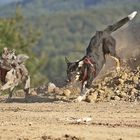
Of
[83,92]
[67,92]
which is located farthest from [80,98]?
[67,92]

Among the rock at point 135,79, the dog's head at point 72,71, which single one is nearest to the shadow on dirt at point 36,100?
the dog's head at point 72,71

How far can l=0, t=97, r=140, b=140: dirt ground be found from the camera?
35.7 feet

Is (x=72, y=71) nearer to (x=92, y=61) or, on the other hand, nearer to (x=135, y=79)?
(x=92, y=61)

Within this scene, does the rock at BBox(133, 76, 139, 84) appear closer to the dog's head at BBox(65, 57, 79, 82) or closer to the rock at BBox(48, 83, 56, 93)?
the dog's head at BBox(65, 57, 79, 82)

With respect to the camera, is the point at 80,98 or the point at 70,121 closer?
the point at 70,121

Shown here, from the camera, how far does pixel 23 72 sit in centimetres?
1925

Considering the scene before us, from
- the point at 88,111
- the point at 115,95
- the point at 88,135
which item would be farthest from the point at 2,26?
the point at 88,135

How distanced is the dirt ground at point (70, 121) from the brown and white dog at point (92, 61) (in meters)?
0.65

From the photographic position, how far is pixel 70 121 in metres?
12.7

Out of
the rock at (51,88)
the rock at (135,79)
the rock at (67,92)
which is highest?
the rock at (135,79)

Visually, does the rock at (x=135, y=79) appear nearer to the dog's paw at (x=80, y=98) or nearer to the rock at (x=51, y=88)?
the dog's paw at (x=80, y=98)

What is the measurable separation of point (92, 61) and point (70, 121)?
4.51 meters

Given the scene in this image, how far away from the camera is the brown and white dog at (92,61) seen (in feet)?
54.4

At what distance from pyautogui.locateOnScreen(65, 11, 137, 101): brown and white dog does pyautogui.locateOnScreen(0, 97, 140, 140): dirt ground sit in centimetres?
65
